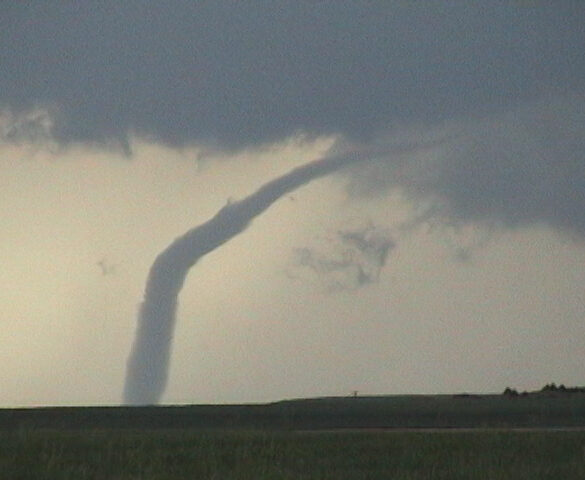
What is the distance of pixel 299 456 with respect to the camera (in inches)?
2431

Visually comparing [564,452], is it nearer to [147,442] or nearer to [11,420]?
[147,442]

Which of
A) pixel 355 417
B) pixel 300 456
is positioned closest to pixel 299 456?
pixel 300 456

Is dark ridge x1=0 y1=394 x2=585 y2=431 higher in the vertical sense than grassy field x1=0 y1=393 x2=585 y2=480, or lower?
higher

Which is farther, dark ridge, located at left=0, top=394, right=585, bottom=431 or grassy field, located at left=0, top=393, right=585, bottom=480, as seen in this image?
dark ridge, located at left=0, top=394, right=585, bottom=431

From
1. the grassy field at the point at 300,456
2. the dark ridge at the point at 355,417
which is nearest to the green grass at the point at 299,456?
the grassy field at the point at 300,456

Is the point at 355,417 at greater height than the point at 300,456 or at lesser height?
greater

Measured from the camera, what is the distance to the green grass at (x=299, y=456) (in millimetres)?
55188

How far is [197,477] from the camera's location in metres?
54.8

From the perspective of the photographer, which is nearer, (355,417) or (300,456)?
(300,456)

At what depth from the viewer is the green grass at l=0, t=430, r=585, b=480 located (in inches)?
2173

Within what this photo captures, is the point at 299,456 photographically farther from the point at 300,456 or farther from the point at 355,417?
the point at 355,417

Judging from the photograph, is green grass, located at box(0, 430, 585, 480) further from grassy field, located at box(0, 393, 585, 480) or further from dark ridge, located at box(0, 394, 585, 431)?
dark ridge, located at box(0, 394, 585, 431)

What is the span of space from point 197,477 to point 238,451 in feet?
27.1

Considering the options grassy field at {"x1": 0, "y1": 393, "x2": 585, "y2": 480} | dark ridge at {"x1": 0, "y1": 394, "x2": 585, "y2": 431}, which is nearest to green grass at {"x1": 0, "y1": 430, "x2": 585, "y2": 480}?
grassy field at {"x1": 0, "y1": 393, "x2": 585, "y2": 480}
